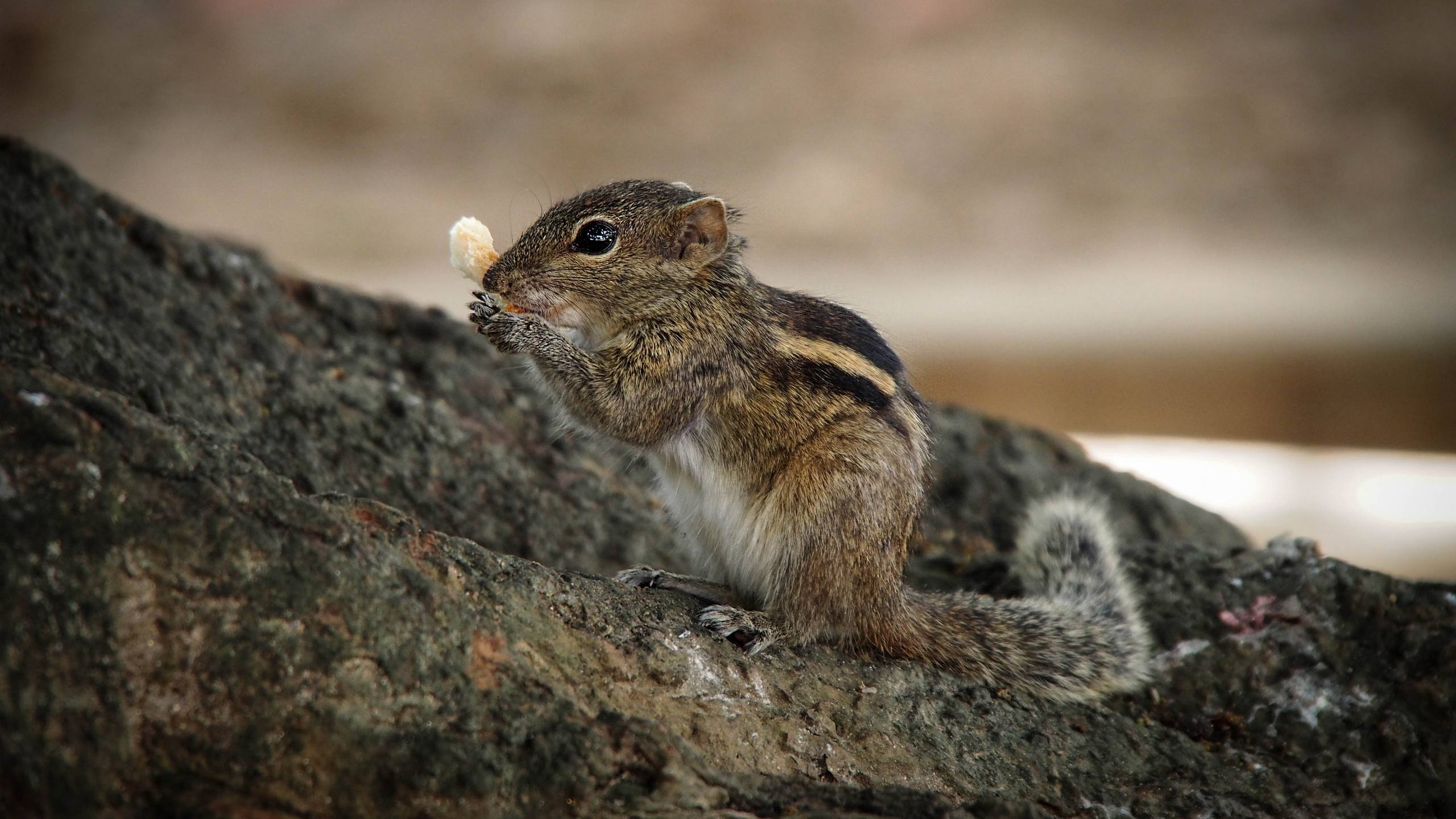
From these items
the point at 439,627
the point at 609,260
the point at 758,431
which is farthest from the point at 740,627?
the point at 609,260

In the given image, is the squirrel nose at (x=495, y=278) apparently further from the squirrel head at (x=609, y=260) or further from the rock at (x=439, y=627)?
the rock at (x=439, y=627)

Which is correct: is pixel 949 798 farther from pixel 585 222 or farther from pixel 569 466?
pixel 569 466

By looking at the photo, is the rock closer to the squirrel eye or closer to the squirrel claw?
the squirrel claw

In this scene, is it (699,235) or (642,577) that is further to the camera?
(699,235)

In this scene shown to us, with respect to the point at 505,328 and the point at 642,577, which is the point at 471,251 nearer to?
the point at 505,328

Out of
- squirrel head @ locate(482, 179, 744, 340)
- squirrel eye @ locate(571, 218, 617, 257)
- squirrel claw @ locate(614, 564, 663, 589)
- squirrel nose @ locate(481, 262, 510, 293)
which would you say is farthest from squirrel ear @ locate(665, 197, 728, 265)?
squirrel claw @ locate(614, 564, 663, 589)

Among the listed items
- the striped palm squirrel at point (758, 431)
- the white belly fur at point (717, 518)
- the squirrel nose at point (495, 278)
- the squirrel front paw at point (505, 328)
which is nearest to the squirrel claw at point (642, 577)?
the striped palm squirrel at point (758, 431)
